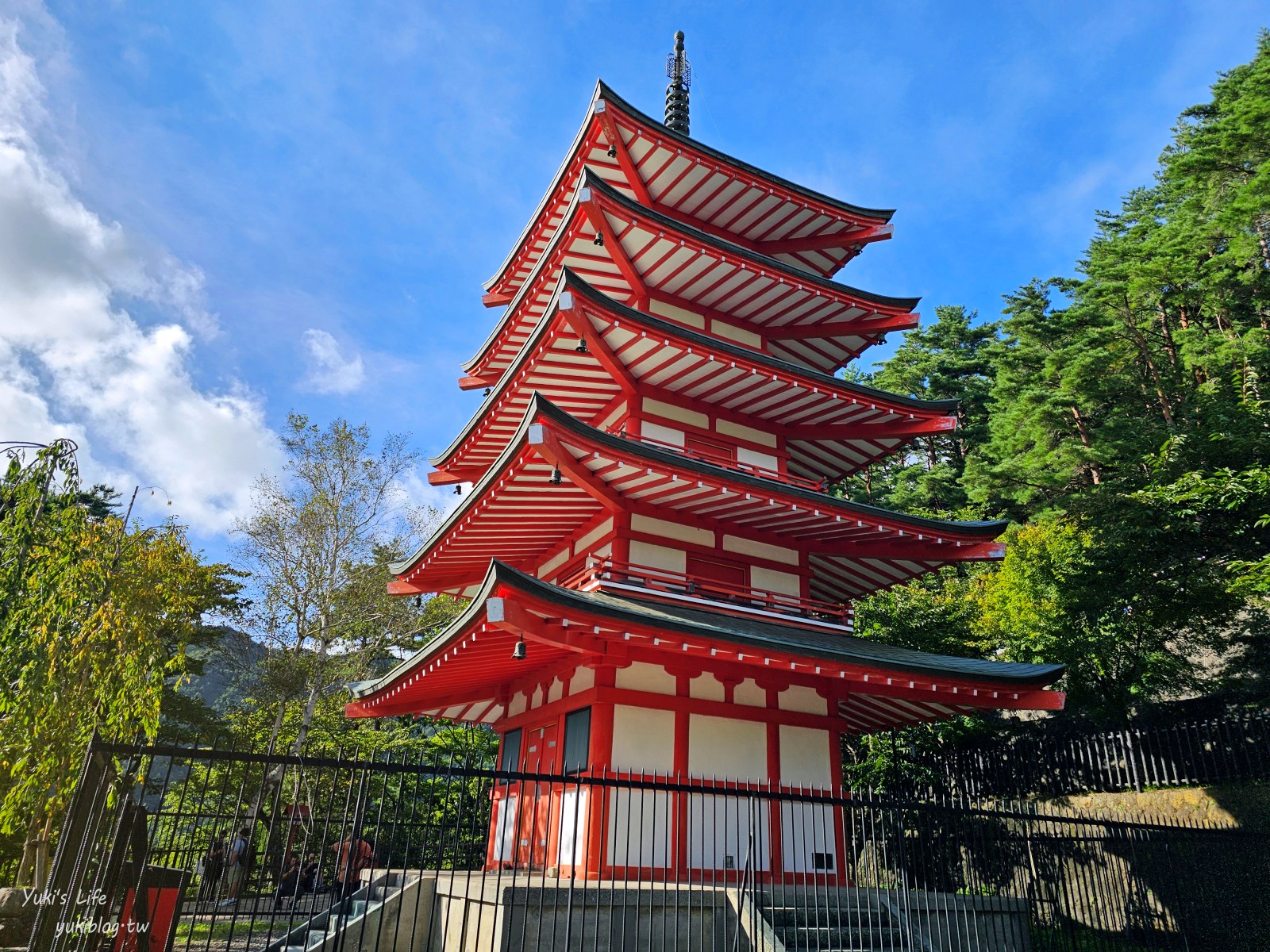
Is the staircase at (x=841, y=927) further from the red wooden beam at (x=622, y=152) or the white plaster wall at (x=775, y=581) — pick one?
the red wooden beam at (x=622, y=152)

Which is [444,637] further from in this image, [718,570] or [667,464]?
[718,570]

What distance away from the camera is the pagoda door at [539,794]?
12156 mm

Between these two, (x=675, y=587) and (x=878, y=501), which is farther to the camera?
(x=878, y=501)

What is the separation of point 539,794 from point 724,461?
21.6 feet

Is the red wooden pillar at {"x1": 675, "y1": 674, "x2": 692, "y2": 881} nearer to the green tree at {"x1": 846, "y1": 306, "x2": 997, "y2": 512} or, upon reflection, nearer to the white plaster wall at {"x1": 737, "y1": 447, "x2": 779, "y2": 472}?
the white plaster wall at {"x1": 737, "y1": 447, "x2": 779, "y2": 472}

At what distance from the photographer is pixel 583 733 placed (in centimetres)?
1202

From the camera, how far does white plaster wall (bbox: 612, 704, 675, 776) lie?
11617mm

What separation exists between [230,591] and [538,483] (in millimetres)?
26986

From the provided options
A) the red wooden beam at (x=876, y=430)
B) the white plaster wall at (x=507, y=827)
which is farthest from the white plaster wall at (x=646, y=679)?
the red wooden beam at (x=876, y=430)

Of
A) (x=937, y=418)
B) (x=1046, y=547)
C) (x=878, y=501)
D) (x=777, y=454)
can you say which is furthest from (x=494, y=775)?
(x=878, y=501)

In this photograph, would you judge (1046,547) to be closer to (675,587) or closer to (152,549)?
(675,587)

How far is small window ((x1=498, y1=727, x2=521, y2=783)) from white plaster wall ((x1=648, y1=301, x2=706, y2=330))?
8490mm

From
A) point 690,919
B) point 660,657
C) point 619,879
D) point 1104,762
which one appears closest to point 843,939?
point 690,919

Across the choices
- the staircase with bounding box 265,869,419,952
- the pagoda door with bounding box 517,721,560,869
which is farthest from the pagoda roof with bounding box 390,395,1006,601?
the staircase with bounding box 265,869,419,952
